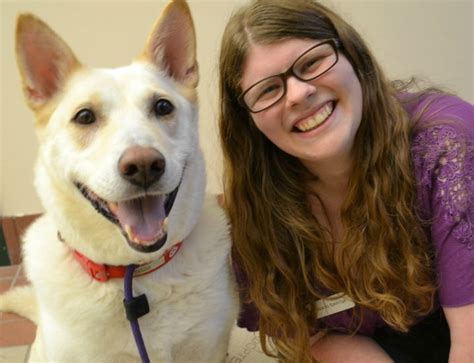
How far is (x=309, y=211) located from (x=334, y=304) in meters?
0.28

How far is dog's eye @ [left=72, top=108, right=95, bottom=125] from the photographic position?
1.12 m

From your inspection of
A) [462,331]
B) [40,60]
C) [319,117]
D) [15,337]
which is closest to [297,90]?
[319,117]

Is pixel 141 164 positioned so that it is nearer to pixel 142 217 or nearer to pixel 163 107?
pixel 142 217

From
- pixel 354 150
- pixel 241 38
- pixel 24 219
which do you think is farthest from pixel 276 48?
pixel 24 219

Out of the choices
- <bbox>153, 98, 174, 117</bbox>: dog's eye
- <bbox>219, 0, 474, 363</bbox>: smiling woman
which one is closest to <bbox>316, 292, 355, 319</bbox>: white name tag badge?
<bbox>219, 0, 474, 363</bbox>: smiling woman

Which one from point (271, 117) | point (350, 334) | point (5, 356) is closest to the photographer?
point (271, 117)

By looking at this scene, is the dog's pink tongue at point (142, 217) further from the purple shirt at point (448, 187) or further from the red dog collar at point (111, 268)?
the purple shirt at point (448, 187)

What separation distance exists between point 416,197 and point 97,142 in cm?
80

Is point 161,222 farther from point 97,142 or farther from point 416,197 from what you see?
point 416,197

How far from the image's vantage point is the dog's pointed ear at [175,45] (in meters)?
1.23

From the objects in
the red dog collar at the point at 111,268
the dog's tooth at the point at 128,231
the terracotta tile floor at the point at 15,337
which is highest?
the dog's tooth at the point at 128,231

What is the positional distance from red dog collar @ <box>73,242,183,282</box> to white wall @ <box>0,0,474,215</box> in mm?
1017

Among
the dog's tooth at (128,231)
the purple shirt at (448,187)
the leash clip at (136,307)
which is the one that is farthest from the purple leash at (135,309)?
the purple shirt at (448,187)

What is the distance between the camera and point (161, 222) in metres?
1.08
